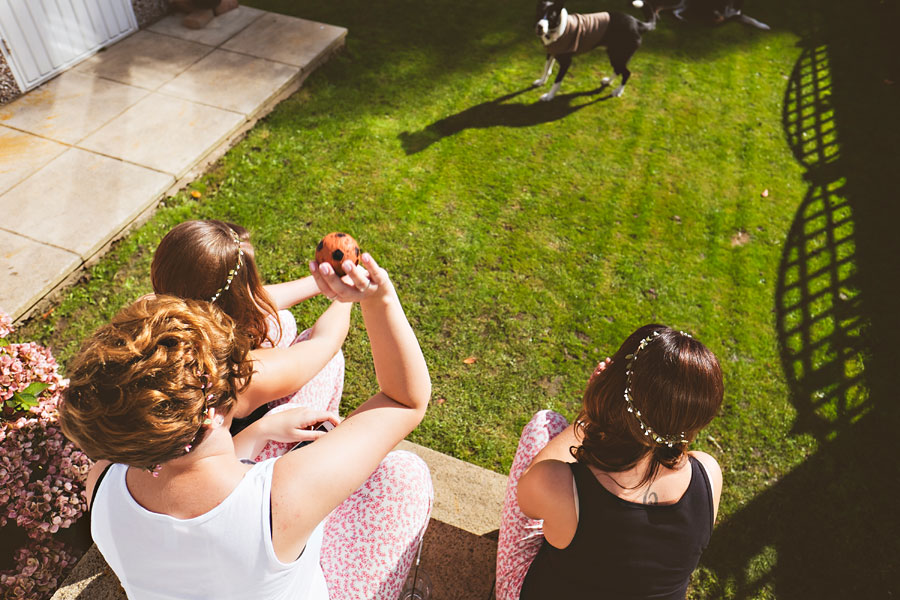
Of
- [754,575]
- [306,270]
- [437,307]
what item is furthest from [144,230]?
[754,575]

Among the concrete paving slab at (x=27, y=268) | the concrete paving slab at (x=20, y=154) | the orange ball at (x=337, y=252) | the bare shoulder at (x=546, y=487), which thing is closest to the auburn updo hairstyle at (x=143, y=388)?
the orange ball at (x=337, y=252)

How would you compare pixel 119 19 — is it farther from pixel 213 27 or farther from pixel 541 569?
pixel 541 569

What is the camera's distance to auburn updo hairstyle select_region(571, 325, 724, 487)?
183cm

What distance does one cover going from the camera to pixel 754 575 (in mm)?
2953

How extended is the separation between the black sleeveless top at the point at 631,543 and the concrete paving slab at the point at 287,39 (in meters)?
5.46

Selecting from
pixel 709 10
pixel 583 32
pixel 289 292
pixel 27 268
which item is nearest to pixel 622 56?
pixel 583 32

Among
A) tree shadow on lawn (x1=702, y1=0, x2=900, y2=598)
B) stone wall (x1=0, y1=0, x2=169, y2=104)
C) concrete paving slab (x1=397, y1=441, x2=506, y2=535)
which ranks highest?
stone wall (x1=0, y1=0, x2=169, y2=104)

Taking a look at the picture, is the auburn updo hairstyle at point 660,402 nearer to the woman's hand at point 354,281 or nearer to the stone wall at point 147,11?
the woman's hand at point 354,281

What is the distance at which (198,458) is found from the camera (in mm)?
1444

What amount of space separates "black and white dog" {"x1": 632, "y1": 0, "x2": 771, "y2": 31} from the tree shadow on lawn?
4.55 ft

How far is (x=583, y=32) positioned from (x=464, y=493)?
4529mm

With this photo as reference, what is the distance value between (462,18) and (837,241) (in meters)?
4.95

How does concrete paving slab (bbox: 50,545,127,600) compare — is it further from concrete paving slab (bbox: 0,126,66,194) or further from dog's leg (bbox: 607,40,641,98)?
dog's leg (bbox: 607,40,641,98)

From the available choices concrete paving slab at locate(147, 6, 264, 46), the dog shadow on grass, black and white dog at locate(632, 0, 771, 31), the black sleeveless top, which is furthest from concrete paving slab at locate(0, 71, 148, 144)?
black and white dog at locate(632, 0, 771, 31)
